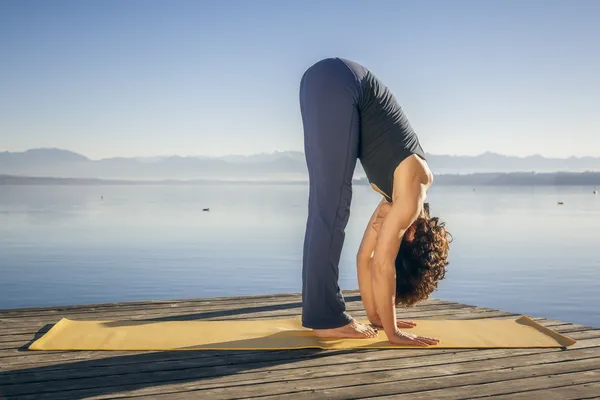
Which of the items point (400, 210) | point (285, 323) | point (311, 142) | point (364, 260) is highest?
point (311, 142)

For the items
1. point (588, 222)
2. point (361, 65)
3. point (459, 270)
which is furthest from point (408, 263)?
point (588, 222)

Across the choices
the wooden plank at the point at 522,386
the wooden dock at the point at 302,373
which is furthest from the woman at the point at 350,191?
the wooden plank at the point at 522,386

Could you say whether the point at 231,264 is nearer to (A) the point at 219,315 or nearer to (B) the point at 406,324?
(A) the point at 219,315

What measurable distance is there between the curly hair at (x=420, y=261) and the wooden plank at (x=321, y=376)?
1.25 feet

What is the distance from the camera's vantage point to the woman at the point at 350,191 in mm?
3328

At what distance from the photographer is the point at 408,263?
11.5 feet

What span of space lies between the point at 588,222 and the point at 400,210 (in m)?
28.1

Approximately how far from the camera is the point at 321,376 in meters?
2.85

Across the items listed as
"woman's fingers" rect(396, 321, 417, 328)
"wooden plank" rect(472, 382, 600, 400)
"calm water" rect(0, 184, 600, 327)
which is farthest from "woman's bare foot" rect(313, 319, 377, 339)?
"calm water" rect(0, 184, 600, 327)

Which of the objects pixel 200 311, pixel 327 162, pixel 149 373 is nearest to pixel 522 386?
pixel 327 162

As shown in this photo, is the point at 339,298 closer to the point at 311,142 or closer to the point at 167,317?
the point at 311,142

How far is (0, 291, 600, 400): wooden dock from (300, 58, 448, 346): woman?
0.95ft

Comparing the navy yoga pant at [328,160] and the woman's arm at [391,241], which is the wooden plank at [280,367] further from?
the navy yoga pant at [328,160]

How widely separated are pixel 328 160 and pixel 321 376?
1.07m
